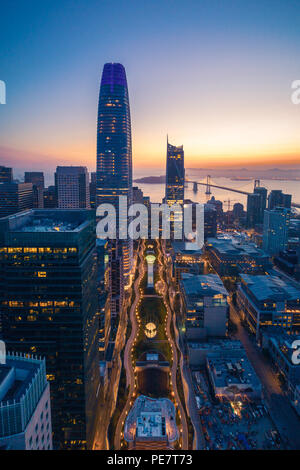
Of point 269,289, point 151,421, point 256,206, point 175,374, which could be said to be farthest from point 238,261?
point 256,206

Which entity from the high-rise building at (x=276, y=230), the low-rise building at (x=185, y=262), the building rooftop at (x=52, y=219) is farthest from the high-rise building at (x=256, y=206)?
the building rooftop at (x=52, y=219)

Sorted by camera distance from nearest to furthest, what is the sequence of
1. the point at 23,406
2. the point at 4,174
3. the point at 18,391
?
1. the point at 23,406
2. the point at 18,391
3. the point at 4,174

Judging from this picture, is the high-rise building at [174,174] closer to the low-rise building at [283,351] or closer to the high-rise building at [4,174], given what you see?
the high-rise building at [4,174]

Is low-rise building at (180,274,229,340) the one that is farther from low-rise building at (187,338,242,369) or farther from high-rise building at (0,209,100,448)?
high-rise building at (0,209,100,448)

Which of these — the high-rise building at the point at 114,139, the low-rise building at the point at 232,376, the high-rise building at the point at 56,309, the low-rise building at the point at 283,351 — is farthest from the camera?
the high-rise building at the point at 114,139

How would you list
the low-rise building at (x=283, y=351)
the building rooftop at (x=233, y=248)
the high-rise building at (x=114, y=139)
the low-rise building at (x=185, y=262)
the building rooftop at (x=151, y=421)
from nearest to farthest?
1. the building rooftop at (x=151, y=421)
2. the low-rise building at (x=283, y=351)
3. the low-rise building at (x=185, y=262)
4. the high-rise building at (x=114, y=139)
5. the building rooftop at (x=233, y=248)

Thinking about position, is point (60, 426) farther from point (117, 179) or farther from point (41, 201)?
point (41, 201)

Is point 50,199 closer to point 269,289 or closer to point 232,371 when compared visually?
point 269,289
